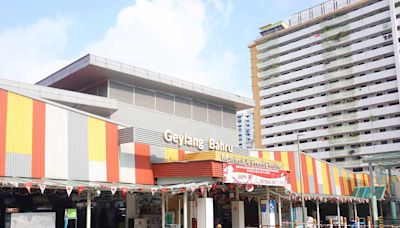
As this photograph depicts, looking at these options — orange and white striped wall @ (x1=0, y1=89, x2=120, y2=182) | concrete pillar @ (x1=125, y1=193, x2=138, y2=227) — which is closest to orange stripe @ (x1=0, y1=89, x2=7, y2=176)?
orange and white striped wall @ (x1=0, y1=89, x2=120, y2=182)

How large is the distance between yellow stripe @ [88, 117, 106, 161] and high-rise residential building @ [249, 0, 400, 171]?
6274 cm

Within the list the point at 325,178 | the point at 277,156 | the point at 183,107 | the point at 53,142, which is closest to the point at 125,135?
the point at 53,142

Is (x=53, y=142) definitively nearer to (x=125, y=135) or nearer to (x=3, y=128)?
(x=3, y=128)

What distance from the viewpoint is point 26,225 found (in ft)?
63.5

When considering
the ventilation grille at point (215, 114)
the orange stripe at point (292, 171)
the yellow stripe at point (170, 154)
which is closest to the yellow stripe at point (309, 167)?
the orange stripe at point (292, 171)

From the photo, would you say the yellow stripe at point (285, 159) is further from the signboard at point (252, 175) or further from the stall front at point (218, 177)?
the signboard at point (252, 175)

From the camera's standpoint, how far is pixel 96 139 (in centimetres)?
2388

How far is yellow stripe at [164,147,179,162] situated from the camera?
27.5 m

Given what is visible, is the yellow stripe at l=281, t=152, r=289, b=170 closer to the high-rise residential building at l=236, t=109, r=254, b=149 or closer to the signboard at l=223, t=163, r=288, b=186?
the signboard at l=223, t=163, r=288, b=186

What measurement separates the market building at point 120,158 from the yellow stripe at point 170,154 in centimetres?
7

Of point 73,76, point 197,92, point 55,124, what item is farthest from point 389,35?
point 55,124

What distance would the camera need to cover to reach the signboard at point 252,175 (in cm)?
2501

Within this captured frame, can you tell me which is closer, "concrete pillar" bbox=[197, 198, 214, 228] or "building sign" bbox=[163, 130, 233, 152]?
"concrete pillar" bbox=[197, 198, 214, 228]

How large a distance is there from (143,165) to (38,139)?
6.70 m
